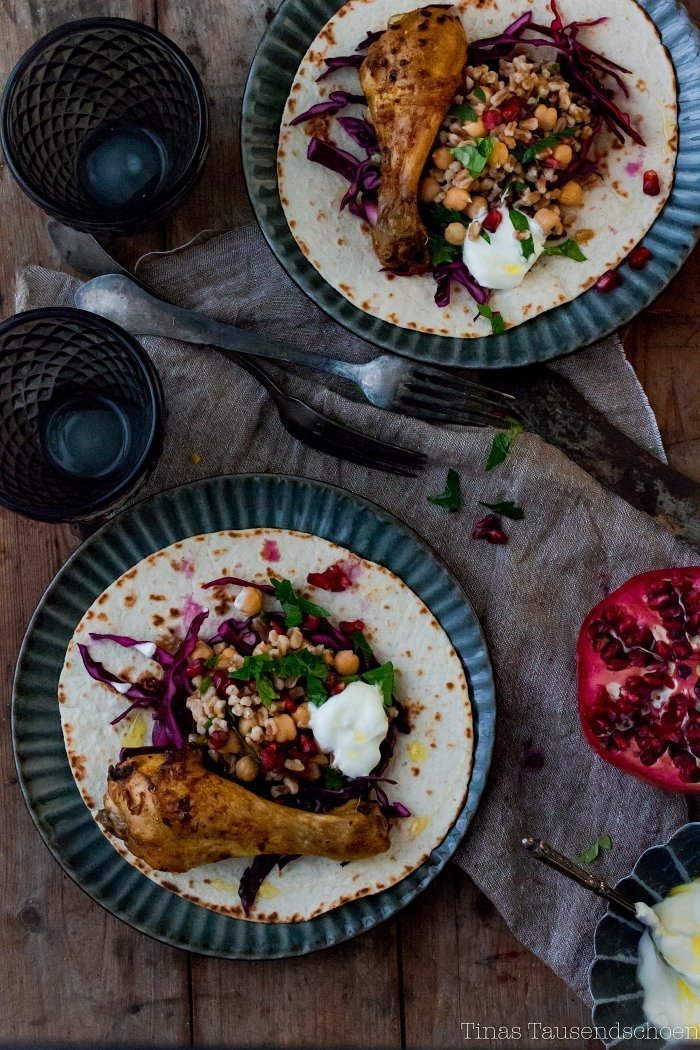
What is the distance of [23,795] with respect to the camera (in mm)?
2809

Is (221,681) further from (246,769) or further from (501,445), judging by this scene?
(501,445)

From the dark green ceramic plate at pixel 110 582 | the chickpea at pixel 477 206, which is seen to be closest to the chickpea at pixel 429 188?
the chickpea at pixel 477 206

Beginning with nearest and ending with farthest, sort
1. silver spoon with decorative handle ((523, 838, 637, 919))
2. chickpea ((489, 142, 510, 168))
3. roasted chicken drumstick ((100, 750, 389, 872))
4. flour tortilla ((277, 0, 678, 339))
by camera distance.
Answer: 1. silver spoon with decorative handle ((523, 838, 637, 919))
2. roasted chicken drumstick ((100, 750, 389, 872))
3. chickpea ((489, 142, 510, 168))
4. flour tortilla ((277, 0, 678, 339))

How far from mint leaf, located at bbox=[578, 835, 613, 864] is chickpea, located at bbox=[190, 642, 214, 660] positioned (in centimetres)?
126

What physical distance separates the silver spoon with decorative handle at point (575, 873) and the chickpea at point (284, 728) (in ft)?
2.25

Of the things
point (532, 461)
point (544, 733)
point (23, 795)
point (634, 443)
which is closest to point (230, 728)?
point (23, 795)

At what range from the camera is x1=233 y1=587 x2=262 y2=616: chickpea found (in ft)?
8.96

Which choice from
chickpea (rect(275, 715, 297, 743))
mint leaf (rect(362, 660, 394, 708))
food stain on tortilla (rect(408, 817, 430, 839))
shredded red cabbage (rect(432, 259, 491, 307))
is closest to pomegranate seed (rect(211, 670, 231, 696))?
chickpea (rect(275, 715, 297, 743))

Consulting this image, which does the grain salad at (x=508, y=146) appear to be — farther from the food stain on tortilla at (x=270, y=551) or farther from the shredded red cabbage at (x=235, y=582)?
the shredded red cabbage at (x=235, y=582)

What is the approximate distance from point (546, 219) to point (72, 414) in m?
1.50

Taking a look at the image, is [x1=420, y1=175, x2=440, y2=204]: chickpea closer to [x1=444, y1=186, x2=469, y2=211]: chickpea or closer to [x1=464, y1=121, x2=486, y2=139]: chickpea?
[x1=444, y1=186, x2=469, y2=211]: chickpea

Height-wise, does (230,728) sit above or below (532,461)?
below

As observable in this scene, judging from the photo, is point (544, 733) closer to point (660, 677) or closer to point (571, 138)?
point (660, 677)

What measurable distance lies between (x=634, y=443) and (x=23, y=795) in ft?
6.92
